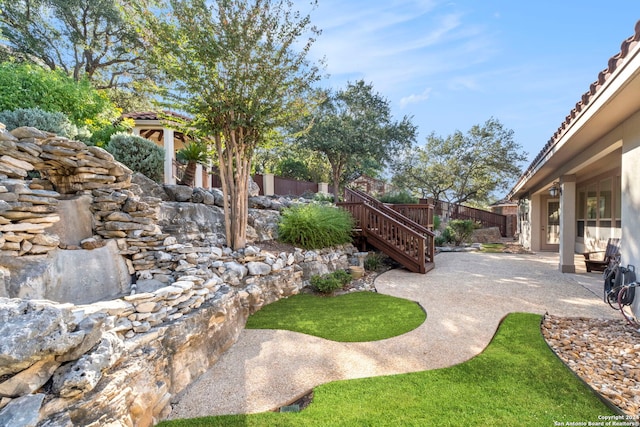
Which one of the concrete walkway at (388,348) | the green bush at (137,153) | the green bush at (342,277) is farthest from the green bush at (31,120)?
the green bush at (342,277)

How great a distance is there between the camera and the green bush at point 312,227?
6242 millimetres

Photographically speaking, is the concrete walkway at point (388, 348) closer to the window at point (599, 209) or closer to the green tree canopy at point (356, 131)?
the window at point (599, 209)

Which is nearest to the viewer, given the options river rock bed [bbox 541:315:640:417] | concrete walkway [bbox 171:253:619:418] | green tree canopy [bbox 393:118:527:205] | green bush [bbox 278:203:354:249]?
river rock bed [bbox 541:315:640:417]

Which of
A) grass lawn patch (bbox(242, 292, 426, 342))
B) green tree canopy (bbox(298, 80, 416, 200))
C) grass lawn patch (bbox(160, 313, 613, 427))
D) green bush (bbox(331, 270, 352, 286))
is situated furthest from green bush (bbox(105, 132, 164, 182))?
green tree canopy (bbox(298, 80, 416, 200))

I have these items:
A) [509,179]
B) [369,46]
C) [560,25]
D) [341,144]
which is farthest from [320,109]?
[509,179]

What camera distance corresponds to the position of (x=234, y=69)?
15.4 feet

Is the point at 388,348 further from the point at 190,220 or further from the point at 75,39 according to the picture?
the point at 75,39

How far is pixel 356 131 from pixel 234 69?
10.2m

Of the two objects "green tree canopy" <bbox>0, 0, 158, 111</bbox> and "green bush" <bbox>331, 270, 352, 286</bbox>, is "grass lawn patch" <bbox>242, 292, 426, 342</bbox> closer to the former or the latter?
"green bush" <bbox>331, 270, 352, 286</bbox>

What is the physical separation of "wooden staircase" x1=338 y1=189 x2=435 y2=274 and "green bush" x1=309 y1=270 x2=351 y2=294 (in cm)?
196

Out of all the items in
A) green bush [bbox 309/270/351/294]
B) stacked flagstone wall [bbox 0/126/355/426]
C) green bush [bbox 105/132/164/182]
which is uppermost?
green bush [bbox 105/132/164/182]

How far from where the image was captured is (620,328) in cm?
371

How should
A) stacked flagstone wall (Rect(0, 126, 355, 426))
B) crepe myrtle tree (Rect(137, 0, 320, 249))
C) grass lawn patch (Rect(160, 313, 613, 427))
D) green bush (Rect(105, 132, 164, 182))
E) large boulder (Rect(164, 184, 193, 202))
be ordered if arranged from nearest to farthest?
stacked flagstone wall (Rect(0, 126, 355, 426)) < grass lawn patch (Rect(160, 313, 613, 427)) < crepe myrtle tree (Rect(137, 0, 320, 249)) < large boulder (Rect(164, 184, 193, 202)) < green bush (Rect(105, 132, 164, 182))

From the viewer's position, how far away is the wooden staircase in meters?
6.95
